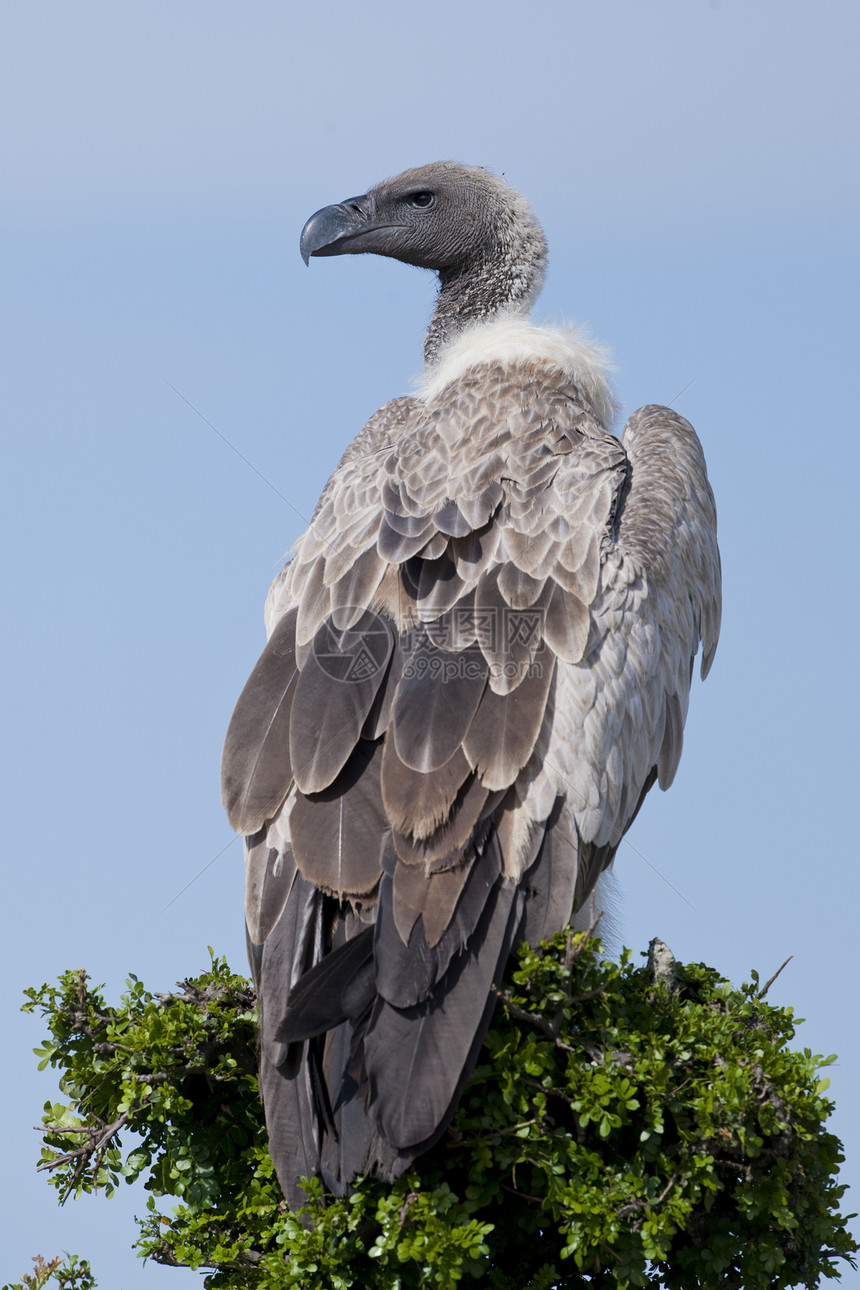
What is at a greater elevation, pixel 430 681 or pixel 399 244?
pixel 399 244

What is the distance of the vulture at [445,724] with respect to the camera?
14.1 feet

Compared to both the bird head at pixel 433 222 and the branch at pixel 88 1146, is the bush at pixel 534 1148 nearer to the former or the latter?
the branch at pixel 88 1146

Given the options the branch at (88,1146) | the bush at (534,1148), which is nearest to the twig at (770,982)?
the bush at (534,1148)

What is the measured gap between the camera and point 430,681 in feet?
16.5

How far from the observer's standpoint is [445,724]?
4.88m

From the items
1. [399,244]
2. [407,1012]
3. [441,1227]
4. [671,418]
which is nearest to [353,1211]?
[441,1227]

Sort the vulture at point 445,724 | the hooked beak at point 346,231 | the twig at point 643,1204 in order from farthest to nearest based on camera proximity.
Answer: the hooked beak at point 346,231 < the vulture at point 445,724 < the twig at point 643,1204

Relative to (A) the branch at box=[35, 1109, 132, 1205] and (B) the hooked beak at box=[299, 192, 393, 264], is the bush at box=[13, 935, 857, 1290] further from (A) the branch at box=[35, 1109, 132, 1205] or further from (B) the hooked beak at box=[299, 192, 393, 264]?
(B) the hooked beak at box=[299, 192, 393, 264]

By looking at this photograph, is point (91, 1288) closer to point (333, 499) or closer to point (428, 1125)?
point (428, 1125)

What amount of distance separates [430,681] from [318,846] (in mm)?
785

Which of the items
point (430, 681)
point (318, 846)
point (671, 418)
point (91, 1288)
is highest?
point (671, 418)

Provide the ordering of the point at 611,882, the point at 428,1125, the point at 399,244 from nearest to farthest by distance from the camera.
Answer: the point at 428,1125 < the point at 611,882 < the point at 399,244

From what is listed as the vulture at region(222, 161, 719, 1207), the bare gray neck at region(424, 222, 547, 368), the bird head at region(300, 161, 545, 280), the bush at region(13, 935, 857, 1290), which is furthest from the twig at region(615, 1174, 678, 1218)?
the bird head at region(300, 161, 545, 280)

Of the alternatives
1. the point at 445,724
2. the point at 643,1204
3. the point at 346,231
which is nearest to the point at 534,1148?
the point at 643,1204
